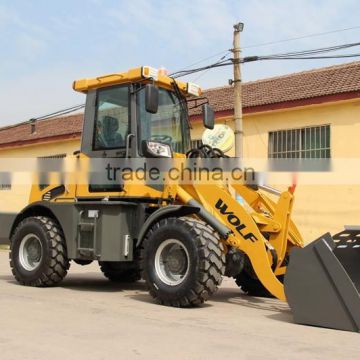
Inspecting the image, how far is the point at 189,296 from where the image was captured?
6.93 metres

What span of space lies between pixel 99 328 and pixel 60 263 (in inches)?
116

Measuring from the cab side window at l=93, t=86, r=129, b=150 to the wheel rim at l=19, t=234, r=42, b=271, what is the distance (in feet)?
5.94

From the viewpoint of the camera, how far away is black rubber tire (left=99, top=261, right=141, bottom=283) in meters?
9.69

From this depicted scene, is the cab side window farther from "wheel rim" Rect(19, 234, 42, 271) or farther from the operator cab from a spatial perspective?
"wheel rim" Rect(19, 234, 42, 271)

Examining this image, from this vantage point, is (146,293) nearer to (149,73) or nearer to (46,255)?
(46,255)

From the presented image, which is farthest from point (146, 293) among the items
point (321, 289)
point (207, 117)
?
point (321, 289)

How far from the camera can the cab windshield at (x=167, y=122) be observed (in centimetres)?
817

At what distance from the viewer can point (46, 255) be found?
27.8 feet

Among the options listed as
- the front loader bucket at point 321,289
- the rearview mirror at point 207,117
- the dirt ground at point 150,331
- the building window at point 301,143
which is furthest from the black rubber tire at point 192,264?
the building window at point 301,143

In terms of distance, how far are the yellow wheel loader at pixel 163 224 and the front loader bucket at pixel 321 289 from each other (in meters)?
0.01

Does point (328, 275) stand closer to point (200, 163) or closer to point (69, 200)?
point (200, 163)

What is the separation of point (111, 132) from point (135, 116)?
0.56 m

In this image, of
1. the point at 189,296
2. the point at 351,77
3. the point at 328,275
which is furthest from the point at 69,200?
the point at 351,77

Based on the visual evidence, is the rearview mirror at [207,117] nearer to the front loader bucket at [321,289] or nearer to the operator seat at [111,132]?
the operator seat at [111,132]
